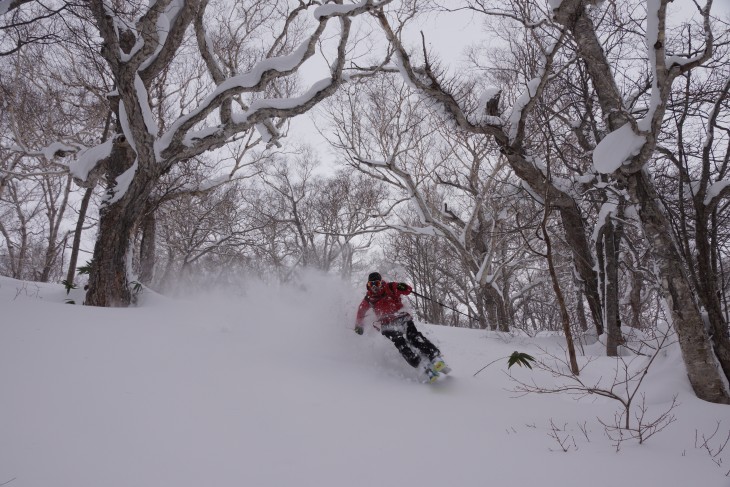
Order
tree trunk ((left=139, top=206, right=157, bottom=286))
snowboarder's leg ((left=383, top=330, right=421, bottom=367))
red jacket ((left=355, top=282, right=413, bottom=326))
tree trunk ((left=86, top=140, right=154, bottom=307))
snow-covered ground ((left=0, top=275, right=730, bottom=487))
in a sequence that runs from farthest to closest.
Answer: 1. tree trunk ((left=139, top=206, right=157, bottom=286))
2. tree trunk ((left=86, top=140, right=154, bottom=307))
3. red jacket ((left=355, top=282, right=413, bottom=326))
4. snowboarder's leg ((left=383, top=330, right=421, bottom=367))
5. snow-covered ground ((left=0, top=275, right=730, bottom=487))

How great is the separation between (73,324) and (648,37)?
6.42 m

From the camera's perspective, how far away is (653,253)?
12.7 feet

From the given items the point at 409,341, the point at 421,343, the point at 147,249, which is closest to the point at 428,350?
the point at 421,343

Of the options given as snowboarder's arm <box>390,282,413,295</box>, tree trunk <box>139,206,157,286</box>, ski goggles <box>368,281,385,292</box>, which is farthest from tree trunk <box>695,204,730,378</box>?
tree trunk <box>139,206,157,286</box>

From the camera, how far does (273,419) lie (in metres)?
2.75

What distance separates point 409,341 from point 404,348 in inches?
7.5

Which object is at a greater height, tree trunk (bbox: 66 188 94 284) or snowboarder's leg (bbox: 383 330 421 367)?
tree trunk (bbox: 66 188 94 284)

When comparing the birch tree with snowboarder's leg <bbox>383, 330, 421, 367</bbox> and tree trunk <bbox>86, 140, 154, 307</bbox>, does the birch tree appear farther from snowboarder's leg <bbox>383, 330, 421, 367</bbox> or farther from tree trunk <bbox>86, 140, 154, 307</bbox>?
tree trunk <bbox>86, 140, 154, 307</bbox>

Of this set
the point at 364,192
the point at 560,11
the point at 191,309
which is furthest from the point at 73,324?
the point at 364,192

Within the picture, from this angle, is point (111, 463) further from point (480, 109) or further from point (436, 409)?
point (480, 109)

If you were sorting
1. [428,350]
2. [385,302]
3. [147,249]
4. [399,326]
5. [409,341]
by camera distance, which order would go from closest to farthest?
1. [428,350]
2. [409,341]
3. [399,326]
4. [385,302]
5. [147,249]

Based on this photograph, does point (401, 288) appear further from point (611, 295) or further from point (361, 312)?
point (611, 295)

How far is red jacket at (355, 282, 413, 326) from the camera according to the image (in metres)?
5.15

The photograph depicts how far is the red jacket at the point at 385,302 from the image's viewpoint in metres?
5.15
